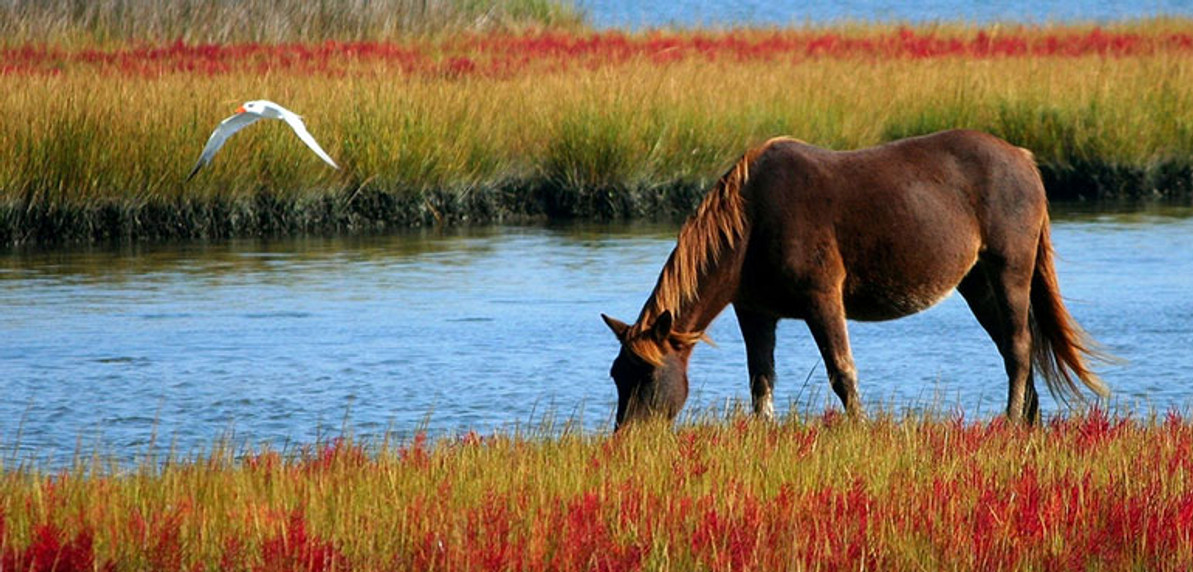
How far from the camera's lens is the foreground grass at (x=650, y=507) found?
5.30m

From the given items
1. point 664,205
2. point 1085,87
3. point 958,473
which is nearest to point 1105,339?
point 958,473

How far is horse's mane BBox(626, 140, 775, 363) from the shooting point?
748 cm

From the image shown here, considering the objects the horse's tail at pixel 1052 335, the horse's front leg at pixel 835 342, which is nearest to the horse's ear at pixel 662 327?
the horse's front leg at pixel 835 342

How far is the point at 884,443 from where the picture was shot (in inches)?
283

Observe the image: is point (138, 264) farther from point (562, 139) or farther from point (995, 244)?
point (995, 244)

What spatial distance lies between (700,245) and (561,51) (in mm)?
17935

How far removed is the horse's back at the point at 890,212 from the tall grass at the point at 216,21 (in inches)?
773

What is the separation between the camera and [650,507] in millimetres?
5840

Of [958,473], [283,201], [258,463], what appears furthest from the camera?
[283,201]

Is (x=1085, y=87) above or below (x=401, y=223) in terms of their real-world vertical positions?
above

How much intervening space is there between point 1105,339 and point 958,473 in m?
4.99

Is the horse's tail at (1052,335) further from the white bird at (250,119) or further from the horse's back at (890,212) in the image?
the white bird at (250,119)

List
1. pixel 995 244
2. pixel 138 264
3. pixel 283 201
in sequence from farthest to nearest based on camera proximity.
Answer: pixel 283 201 < pixel 138 264 < pixel 995 244

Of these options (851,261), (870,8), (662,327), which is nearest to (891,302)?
(851,261)
